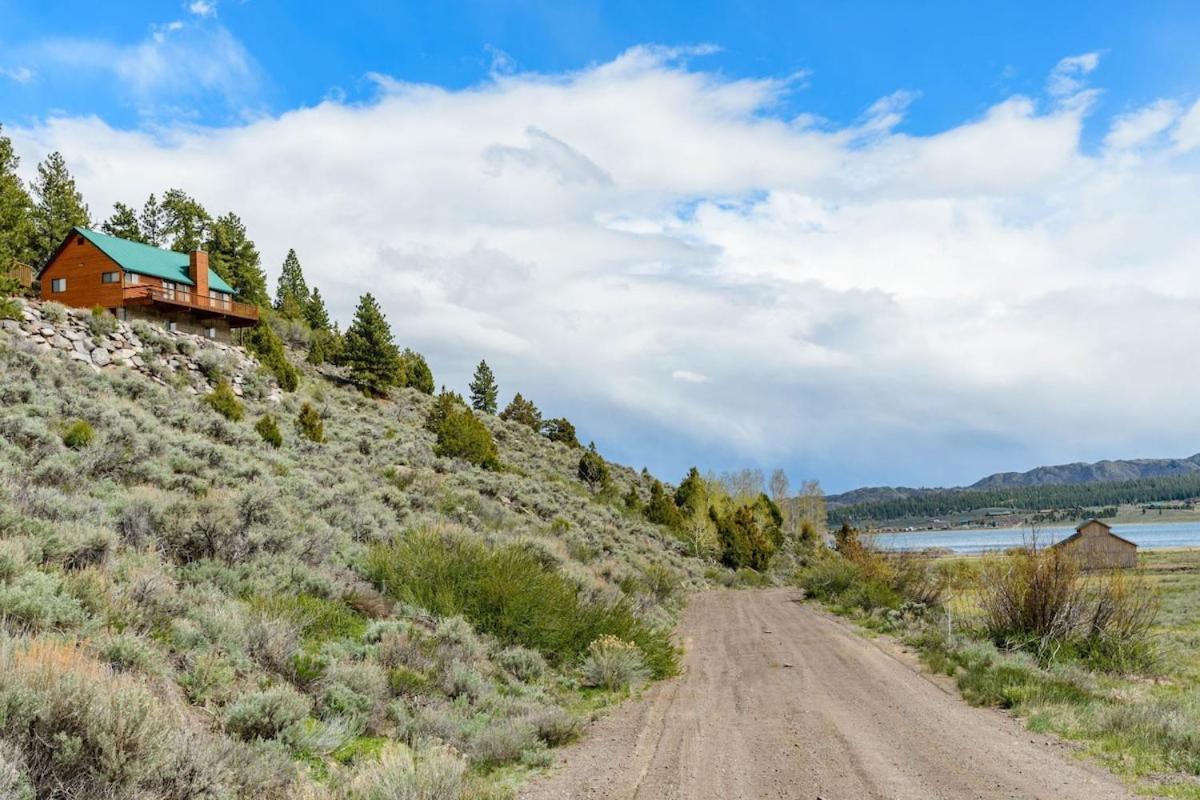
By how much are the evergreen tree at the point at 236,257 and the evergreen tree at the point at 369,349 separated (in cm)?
1288

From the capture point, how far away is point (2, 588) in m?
6.82

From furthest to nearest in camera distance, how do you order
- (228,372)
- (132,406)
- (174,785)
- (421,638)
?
(228,372) < (132,406) < (421,638) < (174,785)

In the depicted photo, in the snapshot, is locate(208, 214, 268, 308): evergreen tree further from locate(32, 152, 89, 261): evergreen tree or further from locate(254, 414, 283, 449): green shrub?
locate(254, 414, 283, 449): green shrub

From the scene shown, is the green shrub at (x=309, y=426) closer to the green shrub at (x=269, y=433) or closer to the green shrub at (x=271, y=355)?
the green shrub at (x=269, y=433)

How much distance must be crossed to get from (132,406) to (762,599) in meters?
25.8

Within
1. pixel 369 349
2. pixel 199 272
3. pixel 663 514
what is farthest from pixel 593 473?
pixel 199 272

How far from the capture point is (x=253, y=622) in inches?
339

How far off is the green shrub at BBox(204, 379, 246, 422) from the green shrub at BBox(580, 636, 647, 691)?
62.6 feet

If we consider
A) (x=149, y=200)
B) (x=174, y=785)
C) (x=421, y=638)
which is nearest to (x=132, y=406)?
(x=421, y=638)

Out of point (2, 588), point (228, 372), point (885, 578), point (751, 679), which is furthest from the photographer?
point (228, 372)

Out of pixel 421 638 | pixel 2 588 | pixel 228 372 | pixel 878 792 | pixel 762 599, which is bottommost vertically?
pixel 762 599

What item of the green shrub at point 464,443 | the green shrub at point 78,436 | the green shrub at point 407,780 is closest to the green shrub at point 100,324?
the green shrub at point 464,443

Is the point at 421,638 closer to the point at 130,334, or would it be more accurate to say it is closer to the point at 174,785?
the point at 174,785

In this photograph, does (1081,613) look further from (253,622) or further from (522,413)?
(522,413)
